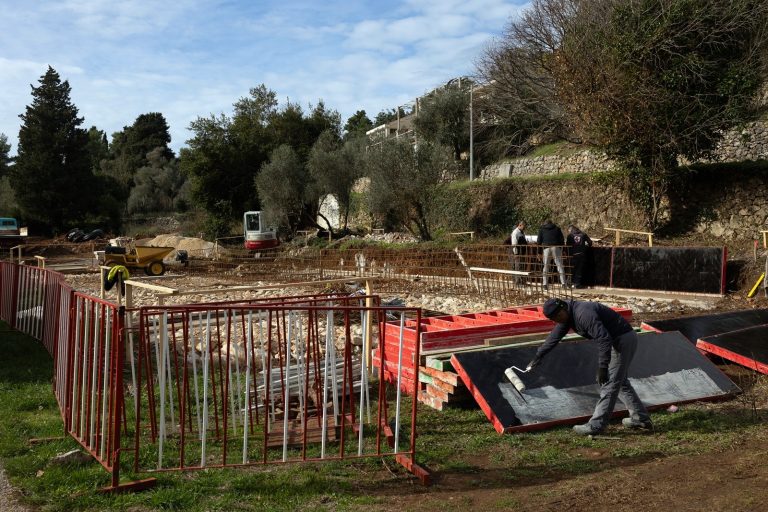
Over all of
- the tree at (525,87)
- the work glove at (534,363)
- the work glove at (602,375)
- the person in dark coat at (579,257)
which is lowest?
the work glove at (602,375)

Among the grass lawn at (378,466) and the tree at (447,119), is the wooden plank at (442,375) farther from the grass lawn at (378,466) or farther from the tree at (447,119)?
the tree at (447,119)

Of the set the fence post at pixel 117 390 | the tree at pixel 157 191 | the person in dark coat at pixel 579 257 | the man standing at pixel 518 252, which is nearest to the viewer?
the fence post at pixel 117 390

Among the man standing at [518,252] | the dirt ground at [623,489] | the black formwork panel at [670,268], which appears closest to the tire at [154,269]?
the man standing at [518,252]

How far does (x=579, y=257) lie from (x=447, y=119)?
28516 mm

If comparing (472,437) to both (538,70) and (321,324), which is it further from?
(538,70)

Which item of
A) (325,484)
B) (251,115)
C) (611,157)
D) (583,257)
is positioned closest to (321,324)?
(325,484)

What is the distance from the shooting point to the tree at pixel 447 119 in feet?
144

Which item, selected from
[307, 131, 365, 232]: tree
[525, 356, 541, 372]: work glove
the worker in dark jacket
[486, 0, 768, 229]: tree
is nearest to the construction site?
the worker in dark jacket

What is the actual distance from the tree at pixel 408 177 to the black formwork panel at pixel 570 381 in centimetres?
2544

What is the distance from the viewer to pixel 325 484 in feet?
16.0

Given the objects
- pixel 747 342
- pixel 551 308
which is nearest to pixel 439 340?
pixel 551 308

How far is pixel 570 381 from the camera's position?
6656 mm

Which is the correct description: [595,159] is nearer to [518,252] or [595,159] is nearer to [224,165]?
[518,252]

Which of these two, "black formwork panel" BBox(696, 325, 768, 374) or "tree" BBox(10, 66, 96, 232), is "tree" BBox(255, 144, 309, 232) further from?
"black formwork panel" BBox(696, 325, 768, 374)
